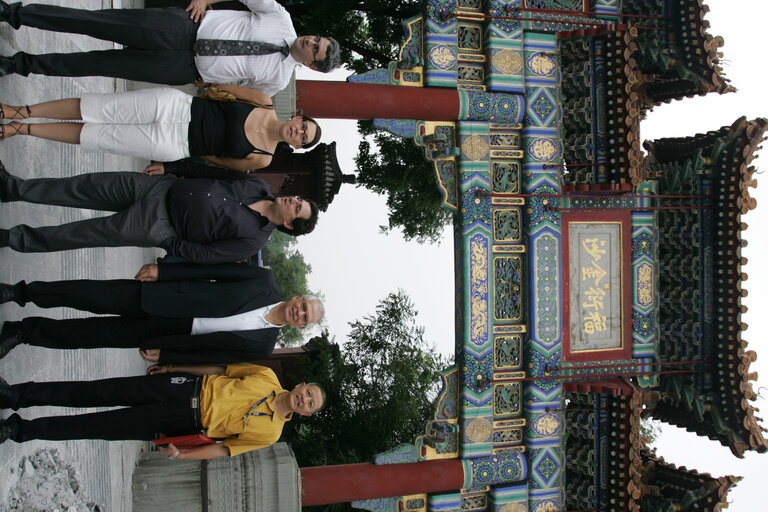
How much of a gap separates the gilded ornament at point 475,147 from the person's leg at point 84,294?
5169mm

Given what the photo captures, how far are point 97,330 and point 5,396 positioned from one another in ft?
2.60

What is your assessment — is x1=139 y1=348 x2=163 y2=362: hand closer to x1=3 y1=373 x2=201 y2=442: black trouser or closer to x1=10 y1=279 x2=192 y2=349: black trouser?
x1=10 y1=279 x2=192 y2=349: black trouser

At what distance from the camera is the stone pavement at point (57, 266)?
5.88m

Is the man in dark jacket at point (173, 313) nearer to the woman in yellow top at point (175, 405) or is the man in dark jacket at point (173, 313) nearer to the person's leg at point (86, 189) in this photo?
the woman in yellow top at point (175, 405)

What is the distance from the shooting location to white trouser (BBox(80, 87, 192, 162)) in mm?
5496

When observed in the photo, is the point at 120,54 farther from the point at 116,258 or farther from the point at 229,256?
the point at 116,258

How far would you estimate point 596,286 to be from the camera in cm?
985

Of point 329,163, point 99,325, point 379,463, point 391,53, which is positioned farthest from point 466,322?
point 391,53

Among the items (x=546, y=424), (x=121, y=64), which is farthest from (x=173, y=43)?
(x=546, y=424)

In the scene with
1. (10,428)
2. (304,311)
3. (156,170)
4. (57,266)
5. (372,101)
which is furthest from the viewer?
(372,101)

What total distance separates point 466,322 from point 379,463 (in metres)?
2.16

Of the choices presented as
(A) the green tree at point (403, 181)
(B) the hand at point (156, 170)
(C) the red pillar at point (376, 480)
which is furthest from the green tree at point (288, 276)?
(B) the hand at point (156, 170)

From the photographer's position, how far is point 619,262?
991 centimetres

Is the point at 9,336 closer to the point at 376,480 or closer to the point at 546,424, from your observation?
the point at 376,480
